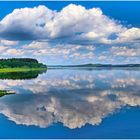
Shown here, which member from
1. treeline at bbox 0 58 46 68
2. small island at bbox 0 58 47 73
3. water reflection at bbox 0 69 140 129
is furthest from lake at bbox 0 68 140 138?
treeline at bbox 0 58 46 68

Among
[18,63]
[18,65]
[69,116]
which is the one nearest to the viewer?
[69,116]

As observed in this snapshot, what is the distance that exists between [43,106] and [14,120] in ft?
15.7

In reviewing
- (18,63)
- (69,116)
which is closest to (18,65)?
(18,63)

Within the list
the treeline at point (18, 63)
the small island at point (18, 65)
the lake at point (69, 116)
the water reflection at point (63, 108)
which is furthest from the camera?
the treeline at point (18, 63)

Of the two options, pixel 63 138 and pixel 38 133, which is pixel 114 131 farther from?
pixel 38 133

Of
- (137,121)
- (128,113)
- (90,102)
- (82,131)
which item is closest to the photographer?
(82,131)

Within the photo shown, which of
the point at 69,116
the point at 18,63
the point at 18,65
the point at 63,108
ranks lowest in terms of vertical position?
the point at 69,116

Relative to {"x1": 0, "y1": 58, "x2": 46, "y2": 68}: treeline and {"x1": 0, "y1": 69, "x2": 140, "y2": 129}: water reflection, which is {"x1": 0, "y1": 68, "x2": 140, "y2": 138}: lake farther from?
{"x1": 0, "y1": 58, "x2": 46, "y2": 68}: treeline

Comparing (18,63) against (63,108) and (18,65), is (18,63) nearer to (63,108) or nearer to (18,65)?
(18,65)

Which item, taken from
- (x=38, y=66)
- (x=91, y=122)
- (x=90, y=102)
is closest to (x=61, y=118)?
(x=91, y=122)

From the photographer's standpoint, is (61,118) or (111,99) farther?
(111,99)

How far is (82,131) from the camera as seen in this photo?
16844 millimetres

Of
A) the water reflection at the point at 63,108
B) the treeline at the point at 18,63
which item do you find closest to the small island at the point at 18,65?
the treeline at the point at 18,63

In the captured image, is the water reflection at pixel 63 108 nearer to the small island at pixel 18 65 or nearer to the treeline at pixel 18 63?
the small island at pixel 18 65
